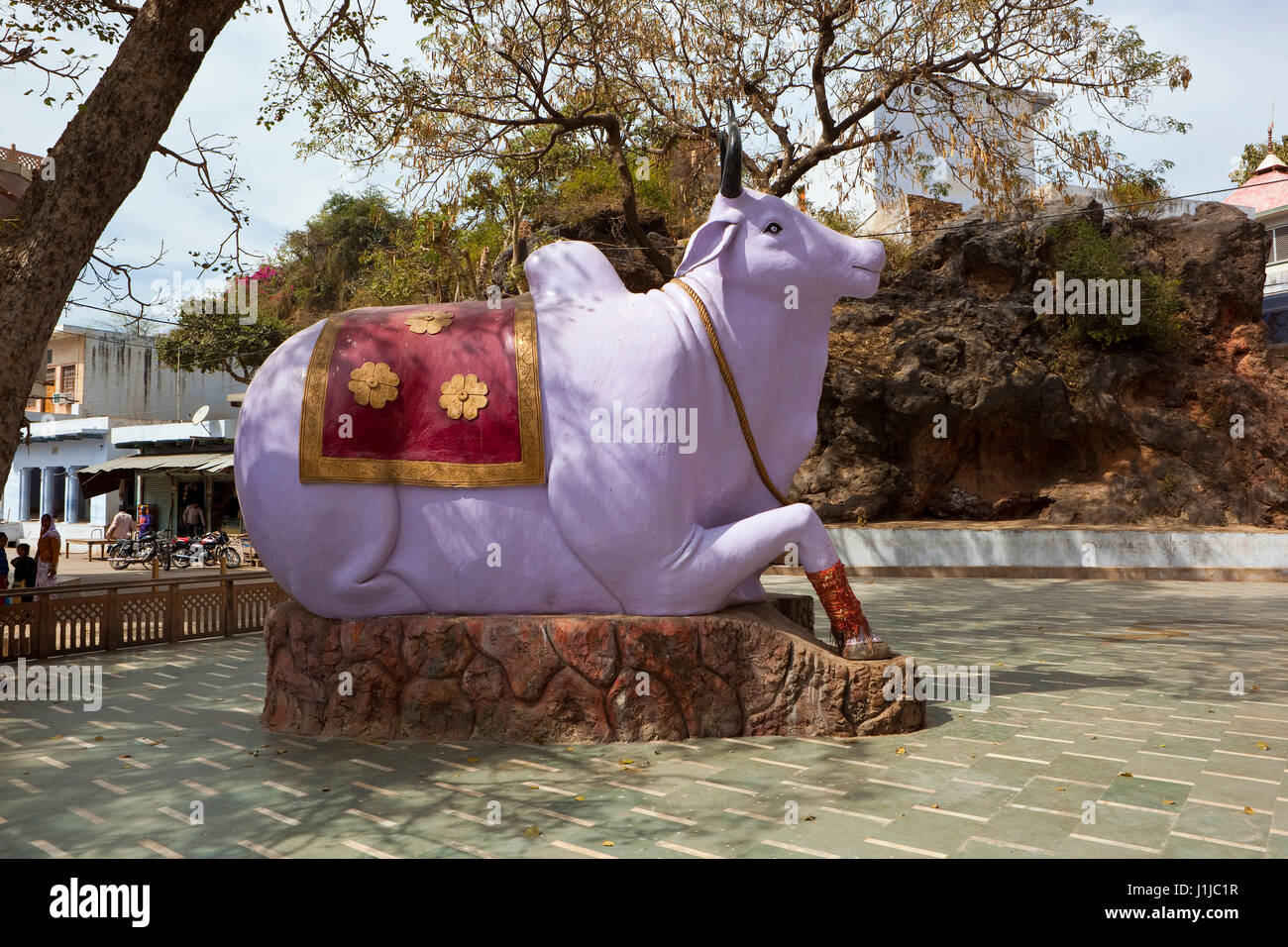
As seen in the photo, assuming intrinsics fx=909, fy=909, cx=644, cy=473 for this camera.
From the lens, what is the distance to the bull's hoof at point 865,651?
5051 millimetres

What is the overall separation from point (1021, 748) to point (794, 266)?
9.64ft

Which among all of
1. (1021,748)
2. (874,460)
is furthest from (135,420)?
(1021,748)

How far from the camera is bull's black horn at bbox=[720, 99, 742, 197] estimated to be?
17.0 ft

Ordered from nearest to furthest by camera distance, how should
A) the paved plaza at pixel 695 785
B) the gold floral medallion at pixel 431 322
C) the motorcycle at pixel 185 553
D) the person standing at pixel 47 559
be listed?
the paved plaza at pixel 695 785
the gold floral medallion at pixel 431 322
the person standing at pixel 47 559
the motorcycle at pixel 185 553

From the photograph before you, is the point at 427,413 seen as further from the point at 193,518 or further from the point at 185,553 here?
the point at 193,518

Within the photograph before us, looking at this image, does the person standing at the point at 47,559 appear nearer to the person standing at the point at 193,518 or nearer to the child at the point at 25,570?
the child at the point at 25,570

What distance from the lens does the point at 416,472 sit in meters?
4.99

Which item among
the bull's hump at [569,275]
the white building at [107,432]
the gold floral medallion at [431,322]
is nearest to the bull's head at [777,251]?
the bull's hump at [569,275]

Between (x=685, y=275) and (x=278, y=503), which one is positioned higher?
(x=685, y=275)

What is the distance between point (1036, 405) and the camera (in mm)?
16344

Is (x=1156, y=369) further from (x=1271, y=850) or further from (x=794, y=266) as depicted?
(x=1271, y=850)

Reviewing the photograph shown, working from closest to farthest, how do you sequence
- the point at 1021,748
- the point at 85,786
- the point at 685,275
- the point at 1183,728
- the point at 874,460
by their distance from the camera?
the point at 85,786 → the point at 1021,748 → the point at 1183,728 → the point at 685,275 → the point at 874,460

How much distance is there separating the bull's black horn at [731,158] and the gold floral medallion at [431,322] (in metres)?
1.80

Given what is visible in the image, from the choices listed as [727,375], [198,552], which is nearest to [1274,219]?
[727,375]
